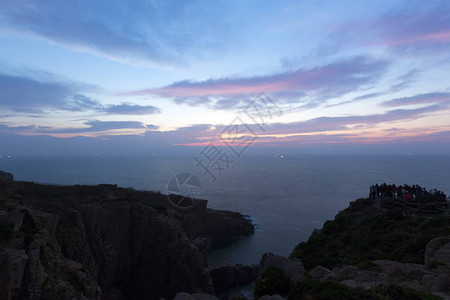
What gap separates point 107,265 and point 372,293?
2188 cm

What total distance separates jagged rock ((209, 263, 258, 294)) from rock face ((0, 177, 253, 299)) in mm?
4739

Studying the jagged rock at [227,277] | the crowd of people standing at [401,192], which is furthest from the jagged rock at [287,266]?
the jagged rock at [227,277]

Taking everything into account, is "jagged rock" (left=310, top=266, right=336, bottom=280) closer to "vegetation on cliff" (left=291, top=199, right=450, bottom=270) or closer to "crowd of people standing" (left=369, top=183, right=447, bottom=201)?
"vegetation on cliff" (left=291, top=199, right=450, bottom=270)

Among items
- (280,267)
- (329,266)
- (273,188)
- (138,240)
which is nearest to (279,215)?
(273,188)

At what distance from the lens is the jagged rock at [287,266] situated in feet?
34.8

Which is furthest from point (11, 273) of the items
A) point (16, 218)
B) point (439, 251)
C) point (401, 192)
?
point (401, 192)

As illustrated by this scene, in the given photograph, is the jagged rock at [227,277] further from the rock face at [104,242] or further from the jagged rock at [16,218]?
the jagged rock at [16,218]

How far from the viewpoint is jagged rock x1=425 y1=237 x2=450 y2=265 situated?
10922 mm

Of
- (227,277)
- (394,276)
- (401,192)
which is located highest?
(401,192)

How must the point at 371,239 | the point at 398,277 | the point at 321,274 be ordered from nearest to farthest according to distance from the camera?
the point at 398,277 → the point at 321,274 → the point at 371,239

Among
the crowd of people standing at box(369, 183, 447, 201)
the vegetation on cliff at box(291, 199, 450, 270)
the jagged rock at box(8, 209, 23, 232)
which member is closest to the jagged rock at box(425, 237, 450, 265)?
the vegetation on cliff at box(291, 199, 450, 270)

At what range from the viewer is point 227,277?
3023cm

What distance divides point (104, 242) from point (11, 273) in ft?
44.5

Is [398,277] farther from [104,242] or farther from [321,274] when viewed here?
[104,242]
